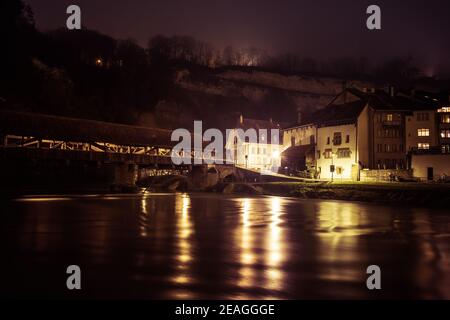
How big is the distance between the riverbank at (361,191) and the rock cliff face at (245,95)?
157ft

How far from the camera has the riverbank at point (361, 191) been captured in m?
36.8

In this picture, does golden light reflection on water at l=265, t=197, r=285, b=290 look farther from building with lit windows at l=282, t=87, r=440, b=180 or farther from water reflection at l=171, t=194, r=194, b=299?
building with lit windows at l=282, t=87, r=440, b=180

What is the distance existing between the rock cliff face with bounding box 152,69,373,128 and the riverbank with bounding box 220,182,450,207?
157 ft

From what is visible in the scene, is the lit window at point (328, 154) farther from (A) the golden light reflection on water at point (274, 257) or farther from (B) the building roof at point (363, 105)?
(A) the golden light reflection on water at point (274, 257)

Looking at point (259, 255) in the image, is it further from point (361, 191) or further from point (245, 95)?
point (245, 95)

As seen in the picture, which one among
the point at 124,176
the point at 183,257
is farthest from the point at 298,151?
the point at 183,257

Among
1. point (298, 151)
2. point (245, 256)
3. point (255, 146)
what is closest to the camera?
point (245, 256)

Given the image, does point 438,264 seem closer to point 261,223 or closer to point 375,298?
point 375,298

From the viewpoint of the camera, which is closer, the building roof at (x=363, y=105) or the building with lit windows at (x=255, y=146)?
the building roof at (x=363, y=105)

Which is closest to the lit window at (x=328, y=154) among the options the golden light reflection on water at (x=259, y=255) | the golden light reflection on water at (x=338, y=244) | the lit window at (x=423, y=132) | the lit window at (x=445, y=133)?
the lit window at (x=423, y=132)

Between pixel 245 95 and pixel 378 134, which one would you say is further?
pixel 245 95

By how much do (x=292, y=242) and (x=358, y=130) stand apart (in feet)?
139

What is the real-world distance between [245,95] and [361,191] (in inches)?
3858

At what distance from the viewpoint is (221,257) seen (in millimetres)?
13617
